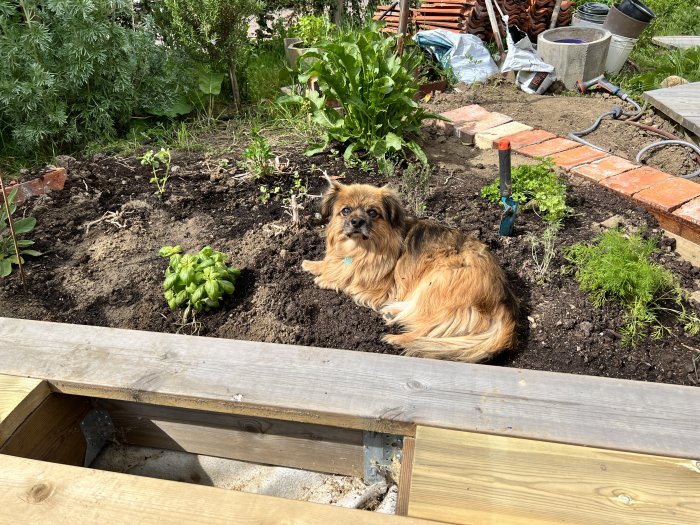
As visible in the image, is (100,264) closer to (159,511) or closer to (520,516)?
(159,511)

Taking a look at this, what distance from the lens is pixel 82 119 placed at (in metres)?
4.75

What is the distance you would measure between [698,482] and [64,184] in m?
4.11

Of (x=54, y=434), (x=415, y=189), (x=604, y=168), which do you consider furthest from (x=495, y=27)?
(x=54, y=434)

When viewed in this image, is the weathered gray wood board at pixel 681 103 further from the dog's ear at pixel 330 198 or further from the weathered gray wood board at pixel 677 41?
the dog's ear at pixel 330 198

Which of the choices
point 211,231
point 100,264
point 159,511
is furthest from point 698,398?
point 100,264

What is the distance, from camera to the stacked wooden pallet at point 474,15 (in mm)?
6844

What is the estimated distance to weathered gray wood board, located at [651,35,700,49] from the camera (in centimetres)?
749

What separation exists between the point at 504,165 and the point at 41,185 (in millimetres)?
3232

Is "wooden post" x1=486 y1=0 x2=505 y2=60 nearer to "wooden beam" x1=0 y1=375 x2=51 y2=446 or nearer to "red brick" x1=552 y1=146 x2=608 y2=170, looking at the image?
"red brick" x1=552 y1=146 x2=608 y2=170

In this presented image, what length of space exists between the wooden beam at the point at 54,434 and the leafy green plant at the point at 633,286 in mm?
2470

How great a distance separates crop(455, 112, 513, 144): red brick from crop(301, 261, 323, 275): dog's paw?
226cm

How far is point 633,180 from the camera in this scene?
3812 mm

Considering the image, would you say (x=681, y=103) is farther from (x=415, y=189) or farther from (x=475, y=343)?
(x=475, y=343)

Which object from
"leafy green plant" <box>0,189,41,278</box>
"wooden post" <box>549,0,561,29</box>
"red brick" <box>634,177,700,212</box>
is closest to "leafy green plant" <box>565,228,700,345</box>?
"red brick" <box>634,177,700,212</box>
